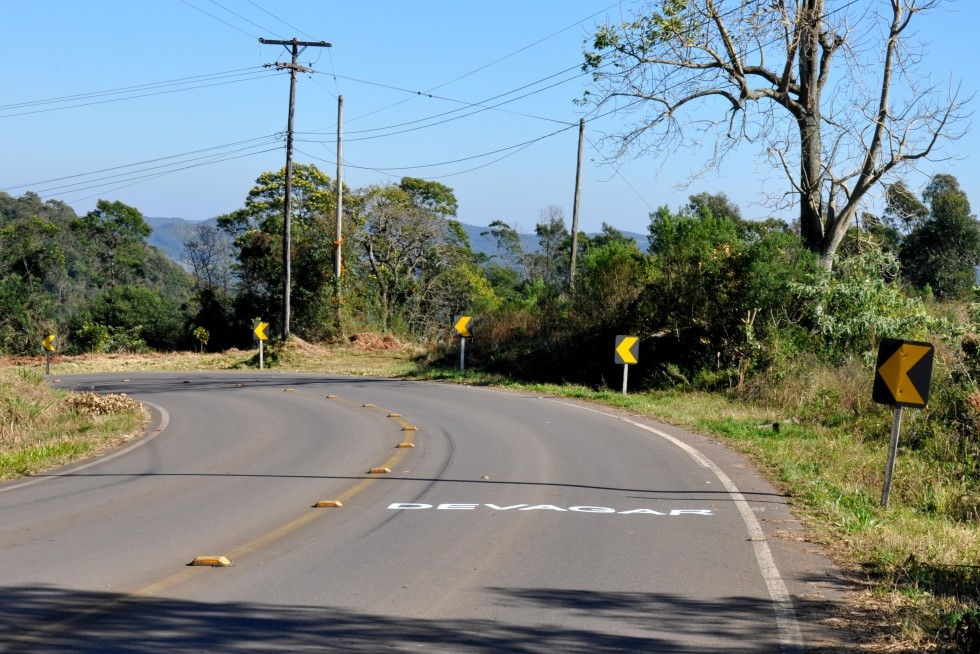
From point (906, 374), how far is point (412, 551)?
5.72 metres

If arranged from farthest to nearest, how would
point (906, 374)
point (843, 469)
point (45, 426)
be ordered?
point (45, 426), point (843, 469), point (906, 374)

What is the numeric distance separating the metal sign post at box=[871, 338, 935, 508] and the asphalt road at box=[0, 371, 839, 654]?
1.49m

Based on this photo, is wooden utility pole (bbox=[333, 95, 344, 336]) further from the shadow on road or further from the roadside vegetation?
the shadow on road

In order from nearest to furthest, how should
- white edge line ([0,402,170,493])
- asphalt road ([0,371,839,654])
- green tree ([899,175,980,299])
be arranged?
asphalt road ([0,371,839,654]), white edge line ([0,402,170,493]), green tree ([899,175,980,299])

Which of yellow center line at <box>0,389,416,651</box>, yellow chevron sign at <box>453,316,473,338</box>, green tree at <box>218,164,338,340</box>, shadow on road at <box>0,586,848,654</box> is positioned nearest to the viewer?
shadow on road at <box>0,586,848,654</box>

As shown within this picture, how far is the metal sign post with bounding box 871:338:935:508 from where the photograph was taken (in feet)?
33.1

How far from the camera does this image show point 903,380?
10.2m

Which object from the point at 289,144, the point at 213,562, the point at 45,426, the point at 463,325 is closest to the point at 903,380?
the point at 213,562

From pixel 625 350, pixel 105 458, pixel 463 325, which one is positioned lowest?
pixel 105 458

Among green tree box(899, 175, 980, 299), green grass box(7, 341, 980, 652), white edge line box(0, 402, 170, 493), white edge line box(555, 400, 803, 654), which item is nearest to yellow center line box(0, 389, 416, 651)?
white edge line box(555, 400, 803, 654)

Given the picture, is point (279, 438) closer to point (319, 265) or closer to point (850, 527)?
point (850, 527)

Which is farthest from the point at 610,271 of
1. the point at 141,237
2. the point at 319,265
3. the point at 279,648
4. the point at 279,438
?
the point at 141,237

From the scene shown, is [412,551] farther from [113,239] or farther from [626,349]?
[113,239]

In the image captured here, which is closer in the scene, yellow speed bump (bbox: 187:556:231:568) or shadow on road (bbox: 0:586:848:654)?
shadow on road (bbox: 0:586:848:654)
